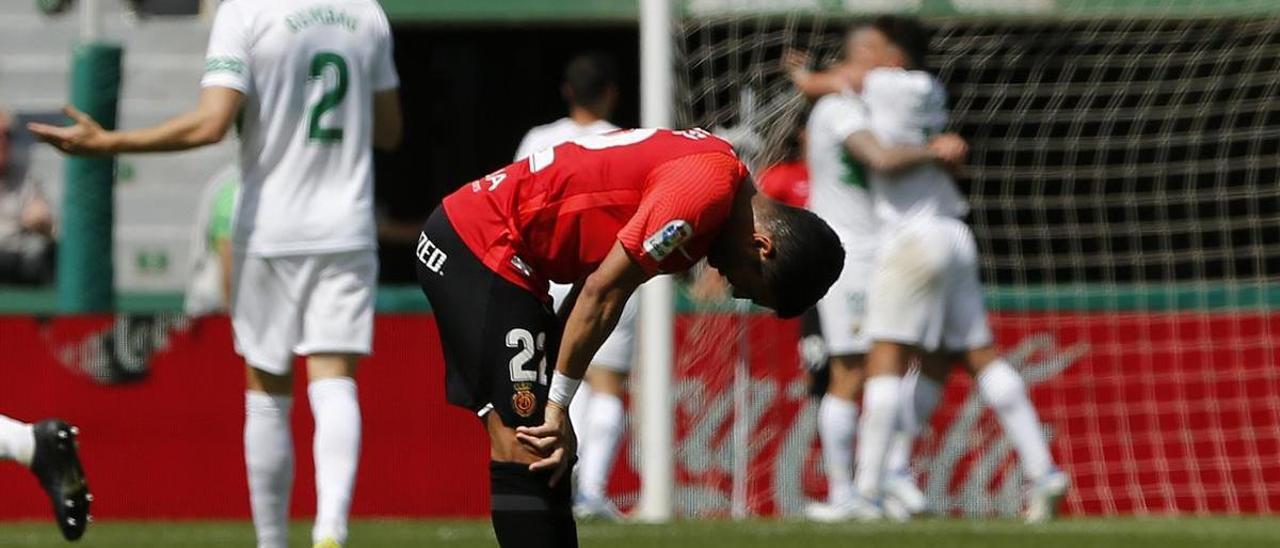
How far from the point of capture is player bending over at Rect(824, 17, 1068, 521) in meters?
9.92

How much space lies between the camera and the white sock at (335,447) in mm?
6781

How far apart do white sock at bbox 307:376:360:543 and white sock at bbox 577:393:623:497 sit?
2984mm

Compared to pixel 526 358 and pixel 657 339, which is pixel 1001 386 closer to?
pixel 657 339

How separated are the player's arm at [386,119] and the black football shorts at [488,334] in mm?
1719

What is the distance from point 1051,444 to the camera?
458 inches

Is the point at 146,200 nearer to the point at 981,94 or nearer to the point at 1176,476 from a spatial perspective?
the point at 981,94

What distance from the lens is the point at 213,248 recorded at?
41.2 feet

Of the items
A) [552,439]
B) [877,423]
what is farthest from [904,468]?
[552,439]

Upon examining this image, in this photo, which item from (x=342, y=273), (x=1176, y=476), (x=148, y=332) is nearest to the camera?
(x=342, y=273)

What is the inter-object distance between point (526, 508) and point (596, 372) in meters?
4.73

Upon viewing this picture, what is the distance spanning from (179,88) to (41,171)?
3.35ft

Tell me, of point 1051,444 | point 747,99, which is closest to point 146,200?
point 747,99

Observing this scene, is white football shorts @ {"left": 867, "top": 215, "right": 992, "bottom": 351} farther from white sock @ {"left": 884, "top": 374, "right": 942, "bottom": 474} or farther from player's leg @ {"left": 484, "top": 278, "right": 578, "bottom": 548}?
player's leg @ {"left": 484, "top": 278, "right": 578, "bottom": 548}

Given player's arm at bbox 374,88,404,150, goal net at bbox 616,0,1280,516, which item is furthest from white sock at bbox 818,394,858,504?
player's arm at bbox 374,88,404,150
